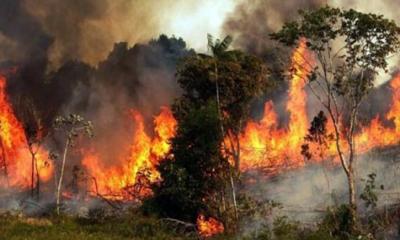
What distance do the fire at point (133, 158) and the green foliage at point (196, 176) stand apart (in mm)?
46962

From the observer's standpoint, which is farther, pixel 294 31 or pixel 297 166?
pixel 297 166

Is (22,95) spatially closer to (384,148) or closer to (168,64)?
(168,64)

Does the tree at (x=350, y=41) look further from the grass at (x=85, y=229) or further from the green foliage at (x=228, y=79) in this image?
the grass at (x=85, y=229)

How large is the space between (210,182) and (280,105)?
5284 cm

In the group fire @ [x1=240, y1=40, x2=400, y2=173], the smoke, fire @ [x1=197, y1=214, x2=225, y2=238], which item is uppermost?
fire @ [x1=240, y1=40, x2=400, y2=173]

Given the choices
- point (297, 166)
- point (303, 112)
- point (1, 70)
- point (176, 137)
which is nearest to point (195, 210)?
point (176, 137)

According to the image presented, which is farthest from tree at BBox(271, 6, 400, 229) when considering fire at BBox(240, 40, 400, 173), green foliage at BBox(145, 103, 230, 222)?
fire at BBox(240, 40, 400, 173)

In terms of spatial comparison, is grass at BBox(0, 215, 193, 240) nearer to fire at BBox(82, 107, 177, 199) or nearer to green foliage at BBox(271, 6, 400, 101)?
green foliage at BBox(271, 6, 400, 101)

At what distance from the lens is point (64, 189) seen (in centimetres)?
9456

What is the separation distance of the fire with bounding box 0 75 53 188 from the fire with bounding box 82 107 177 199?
7.35 meters

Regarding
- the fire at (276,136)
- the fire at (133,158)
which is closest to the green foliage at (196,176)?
the fire at (276,136)

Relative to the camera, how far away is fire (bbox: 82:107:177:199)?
94375 mm

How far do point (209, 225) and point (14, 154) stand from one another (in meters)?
64.2

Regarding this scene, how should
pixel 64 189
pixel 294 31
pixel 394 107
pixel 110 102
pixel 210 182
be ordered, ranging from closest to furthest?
pixel 294 31 < pixel 210 182 < pixel 394 107 < pixel 64 189 < pixel 110 102
